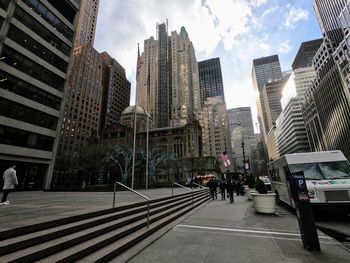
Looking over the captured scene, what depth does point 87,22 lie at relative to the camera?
125 metres

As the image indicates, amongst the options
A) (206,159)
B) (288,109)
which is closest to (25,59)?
(206,159)

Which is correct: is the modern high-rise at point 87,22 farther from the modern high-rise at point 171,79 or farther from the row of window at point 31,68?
the row of window at point 31,68

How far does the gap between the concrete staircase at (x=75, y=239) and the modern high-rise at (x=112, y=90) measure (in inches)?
4927

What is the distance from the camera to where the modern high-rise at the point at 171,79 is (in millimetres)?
130125

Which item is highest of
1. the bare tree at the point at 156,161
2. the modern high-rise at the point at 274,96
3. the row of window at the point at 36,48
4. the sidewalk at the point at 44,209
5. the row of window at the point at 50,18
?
the modern high-rise at the point at 274,96

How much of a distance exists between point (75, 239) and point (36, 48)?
3133 centimetres

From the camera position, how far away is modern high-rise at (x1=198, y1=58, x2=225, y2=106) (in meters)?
185

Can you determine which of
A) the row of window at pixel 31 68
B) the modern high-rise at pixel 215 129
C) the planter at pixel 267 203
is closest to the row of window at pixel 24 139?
the row of window at pixel 31 68

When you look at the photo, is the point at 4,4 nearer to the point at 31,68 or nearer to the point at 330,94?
the point at 31,68

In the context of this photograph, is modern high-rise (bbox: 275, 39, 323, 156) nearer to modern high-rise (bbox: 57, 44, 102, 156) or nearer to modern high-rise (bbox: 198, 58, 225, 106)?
modern high-rise (bbox: 198, 58, 225, 106)

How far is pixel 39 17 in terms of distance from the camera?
1049 inches

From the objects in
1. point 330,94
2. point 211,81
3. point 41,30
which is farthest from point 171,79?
point 41,30

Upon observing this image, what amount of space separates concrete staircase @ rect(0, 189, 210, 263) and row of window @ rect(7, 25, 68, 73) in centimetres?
2939

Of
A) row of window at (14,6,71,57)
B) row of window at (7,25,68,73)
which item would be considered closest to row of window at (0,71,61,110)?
row of window at (7,25,68,73)
